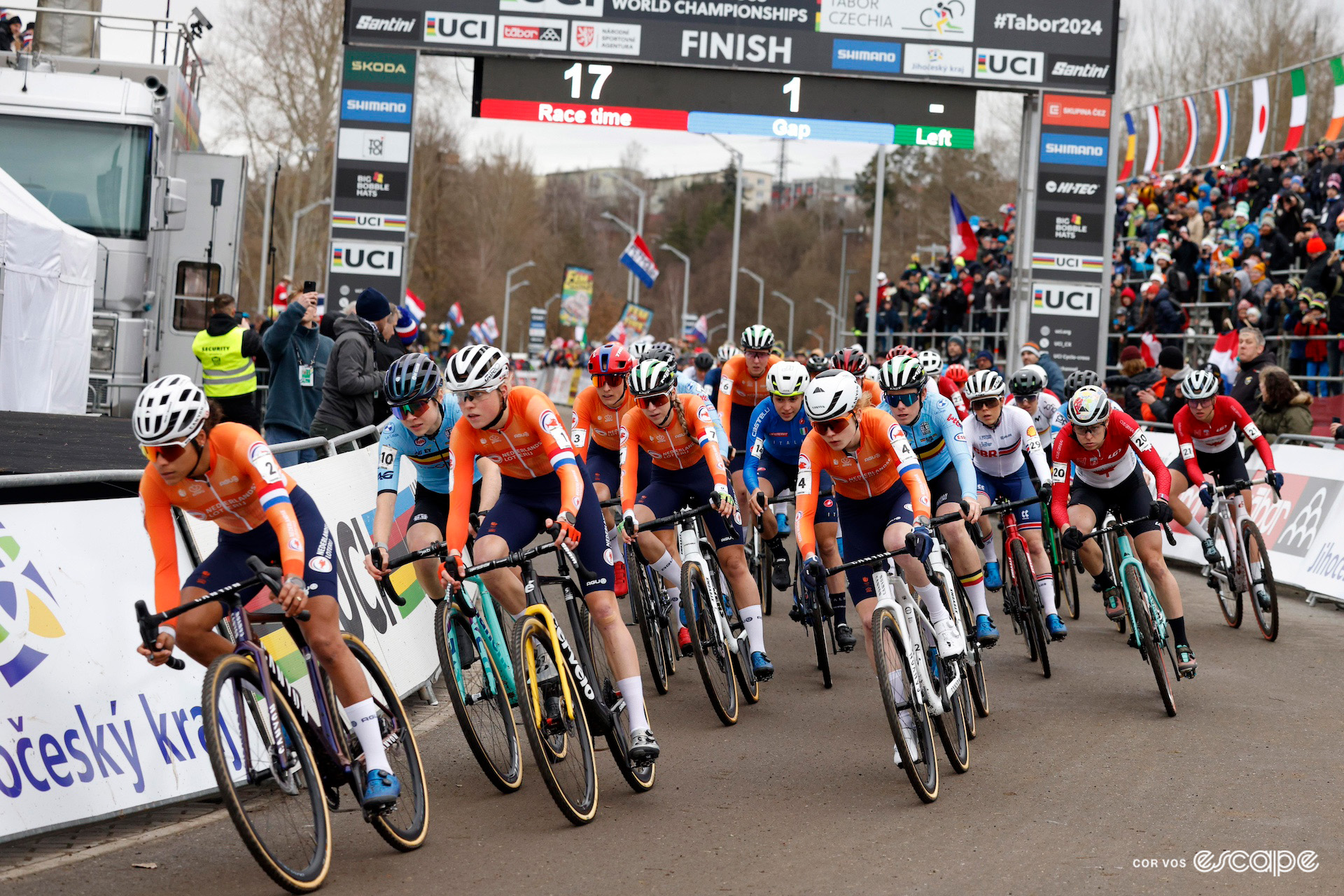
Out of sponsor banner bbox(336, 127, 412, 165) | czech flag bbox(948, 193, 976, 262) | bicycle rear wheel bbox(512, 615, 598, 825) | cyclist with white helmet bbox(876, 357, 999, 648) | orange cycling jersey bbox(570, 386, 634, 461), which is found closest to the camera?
bicycle rear wheel bbox(512, 615, 598, 825)

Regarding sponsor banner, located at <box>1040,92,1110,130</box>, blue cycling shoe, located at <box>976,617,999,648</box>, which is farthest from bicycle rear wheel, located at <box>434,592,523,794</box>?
sponsor banner, located at <box>1040,92,1110,130</box>

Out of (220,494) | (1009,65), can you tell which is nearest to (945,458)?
(220,494)

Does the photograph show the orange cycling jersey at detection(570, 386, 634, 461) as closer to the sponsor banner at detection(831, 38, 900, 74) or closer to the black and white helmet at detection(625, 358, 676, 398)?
the black and white helmet at detection(625, 358, 676, 398)

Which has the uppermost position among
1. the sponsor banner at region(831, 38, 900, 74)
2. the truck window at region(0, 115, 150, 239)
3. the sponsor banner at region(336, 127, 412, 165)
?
the sponsor banner at region(831, 38, 900, 74)

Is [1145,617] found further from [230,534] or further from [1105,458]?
[230,534]

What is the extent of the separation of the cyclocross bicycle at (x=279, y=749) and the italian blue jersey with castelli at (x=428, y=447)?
216 cm

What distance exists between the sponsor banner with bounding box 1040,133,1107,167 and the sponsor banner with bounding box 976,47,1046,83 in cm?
111

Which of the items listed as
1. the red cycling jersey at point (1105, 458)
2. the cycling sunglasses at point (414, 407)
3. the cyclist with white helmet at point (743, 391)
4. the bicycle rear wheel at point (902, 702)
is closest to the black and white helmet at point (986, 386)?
the red cycling jersey at point (1105, 458)

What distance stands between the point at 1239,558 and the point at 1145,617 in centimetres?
343

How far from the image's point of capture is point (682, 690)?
31.0ft

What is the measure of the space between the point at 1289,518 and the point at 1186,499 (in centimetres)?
226

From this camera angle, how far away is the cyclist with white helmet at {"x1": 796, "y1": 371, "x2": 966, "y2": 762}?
7.46 m

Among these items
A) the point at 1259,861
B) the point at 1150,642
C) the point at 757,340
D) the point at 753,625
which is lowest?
the point at 1259,861

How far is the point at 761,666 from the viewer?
348 inches
